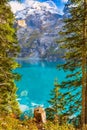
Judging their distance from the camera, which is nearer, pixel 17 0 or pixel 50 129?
pixel 50 129

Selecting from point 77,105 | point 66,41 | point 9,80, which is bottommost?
point 77,105

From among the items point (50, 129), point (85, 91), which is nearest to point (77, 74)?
point (85, 91)

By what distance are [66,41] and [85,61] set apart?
1776 millimetres

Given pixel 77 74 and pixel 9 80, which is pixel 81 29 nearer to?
pixel 77 74

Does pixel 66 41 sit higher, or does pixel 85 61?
pixel 66 41

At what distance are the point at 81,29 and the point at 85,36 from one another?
→ 576 mm

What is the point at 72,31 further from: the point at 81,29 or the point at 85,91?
the point at 85,91

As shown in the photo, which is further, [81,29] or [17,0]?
[81,29]

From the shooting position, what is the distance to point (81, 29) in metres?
17.8

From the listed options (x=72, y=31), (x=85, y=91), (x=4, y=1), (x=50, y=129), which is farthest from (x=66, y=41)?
(x=50, y=129)

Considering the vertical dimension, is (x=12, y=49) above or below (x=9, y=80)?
above

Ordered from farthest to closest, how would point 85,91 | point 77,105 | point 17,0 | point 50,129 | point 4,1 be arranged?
point 77,105 < point 85,91 < point 4,1 < point 17,0 < point 50,129

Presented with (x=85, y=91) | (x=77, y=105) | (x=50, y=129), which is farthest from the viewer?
(x=77, y=105)

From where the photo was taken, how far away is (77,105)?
19.7 metres
